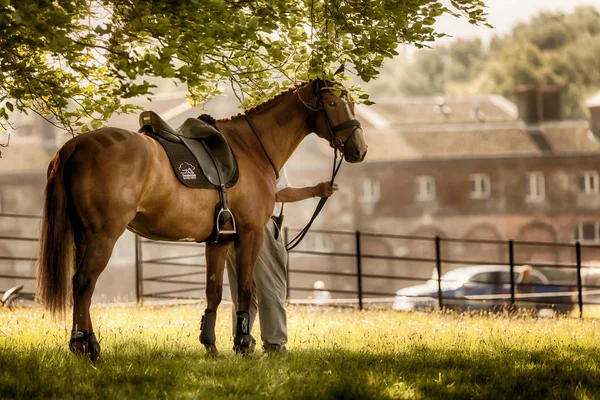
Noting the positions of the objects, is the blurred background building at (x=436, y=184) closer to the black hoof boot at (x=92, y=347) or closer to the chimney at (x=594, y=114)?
the chimney at (x=594, y=114)

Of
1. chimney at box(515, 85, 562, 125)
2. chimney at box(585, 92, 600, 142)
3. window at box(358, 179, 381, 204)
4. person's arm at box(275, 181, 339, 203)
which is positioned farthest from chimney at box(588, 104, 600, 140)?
person's arm at box(275, 181, 339, 203)

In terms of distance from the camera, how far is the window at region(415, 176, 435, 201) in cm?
5697

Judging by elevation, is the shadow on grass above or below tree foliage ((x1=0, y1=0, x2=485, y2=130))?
below

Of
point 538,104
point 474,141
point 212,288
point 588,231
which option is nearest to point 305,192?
point 212,288

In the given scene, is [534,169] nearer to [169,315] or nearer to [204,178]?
[169,315]

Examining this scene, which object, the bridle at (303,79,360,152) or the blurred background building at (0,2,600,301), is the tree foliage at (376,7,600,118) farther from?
the bridle at (303,79,360,152)

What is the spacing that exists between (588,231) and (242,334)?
54.3m

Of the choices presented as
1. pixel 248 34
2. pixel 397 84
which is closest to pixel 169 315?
pixel 248 34

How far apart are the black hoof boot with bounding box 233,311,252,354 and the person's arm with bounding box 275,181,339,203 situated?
113cm

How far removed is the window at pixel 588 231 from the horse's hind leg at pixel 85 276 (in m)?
55.0

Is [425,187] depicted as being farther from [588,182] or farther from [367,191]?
[588,182]

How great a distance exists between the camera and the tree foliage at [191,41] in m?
6.80

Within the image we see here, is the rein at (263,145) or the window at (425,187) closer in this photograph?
the rein at (263,145)

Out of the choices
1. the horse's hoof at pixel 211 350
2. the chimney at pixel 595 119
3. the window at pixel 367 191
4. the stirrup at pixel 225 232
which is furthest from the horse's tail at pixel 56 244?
the chimney at pixel 595 119
